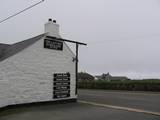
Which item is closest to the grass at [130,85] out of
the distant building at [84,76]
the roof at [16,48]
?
the roof at [16,48]

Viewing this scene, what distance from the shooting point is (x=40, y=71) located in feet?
43.8

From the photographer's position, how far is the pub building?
1191 cm

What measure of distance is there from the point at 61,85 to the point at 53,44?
2.83 meters

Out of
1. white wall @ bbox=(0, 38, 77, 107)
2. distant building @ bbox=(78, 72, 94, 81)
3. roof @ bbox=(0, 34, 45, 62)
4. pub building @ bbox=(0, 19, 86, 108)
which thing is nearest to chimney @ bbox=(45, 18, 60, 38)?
pub building @ bbox=(0, 19, 86, 108)

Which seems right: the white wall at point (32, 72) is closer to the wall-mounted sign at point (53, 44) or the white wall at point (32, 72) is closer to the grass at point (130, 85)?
the wall-mounted sign at point (53, 44)

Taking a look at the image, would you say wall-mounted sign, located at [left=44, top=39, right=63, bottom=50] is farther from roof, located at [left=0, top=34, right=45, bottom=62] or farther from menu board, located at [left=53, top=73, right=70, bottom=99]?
menu board, located at [left=53, top=73, right=70, bottom=99]

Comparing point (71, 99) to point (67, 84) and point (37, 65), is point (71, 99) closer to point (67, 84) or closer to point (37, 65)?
point (67, 84)

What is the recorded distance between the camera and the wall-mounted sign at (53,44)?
1389cm

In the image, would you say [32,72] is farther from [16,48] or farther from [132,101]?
[132,101]

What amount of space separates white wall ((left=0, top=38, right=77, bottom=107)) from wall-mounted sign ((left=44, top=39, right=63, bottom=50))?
0.24 m

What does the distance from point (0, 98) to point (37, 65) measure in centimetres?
299

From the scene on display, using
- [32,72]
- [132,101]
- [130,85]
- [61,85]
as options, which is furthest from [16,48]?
[130,85]

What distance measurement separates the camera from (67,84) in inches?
575

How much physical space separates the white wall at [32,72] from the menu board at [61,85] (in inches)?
10.2
